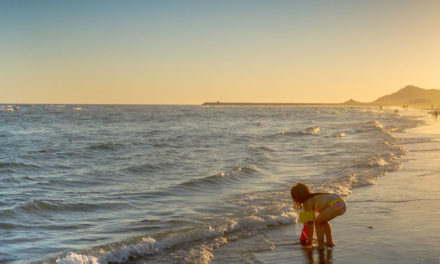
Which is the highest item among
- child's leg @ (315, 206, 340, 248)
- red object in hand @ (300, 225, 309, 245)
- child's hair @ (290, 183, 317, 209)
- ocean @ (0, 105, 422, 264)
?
child's hair @ (290, 183, 317, 209)

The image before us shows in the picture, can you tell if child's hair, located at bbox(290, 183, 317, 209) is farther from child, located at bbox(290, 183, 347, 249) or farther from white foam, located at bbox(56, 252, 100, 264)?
white foam, located at bbox(56, 252, 100, 264)

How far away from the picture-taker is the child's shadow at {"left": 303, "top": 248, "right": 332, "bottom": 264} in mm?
6215

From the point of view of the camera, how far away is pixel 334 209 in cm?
672

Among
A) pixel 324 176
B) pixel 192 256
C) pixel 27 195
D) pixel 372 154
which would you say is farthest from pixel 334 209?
pixel 372 154

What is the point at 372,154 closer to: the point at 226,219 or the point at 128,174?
the point at 128,174

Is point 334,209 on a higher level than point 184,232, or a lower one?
higher

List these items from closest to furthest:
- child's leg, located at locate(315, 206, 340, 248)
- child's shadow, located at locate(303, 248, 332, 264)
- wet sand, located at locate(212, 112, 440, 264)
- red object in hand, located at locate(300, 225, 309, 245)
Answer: child's shadow, located at locate(303, 248, 332, 264)
wet sand, located at locate(212, 112, 440, 264)
child's leg, located at locate(315, 206, 340, 248)
red object in hand, located at locate(300, 225, 309, 245)

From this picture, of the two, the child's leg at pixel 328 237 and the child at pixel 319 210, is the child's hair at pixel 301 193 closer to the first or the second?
the child at pixel 319 210

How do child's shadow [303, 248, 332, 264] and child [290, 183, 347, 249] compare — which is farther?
child [290, 183, 347, 249]

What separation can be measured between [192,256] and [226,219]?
A: 222 cm

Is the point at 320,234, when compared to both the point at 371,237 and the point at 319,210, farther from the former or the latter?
the point at 371,237

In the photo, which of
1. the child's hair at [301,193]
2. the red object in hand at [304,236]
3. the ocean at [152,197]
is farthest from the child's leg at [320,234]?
the ocean at [152,197]

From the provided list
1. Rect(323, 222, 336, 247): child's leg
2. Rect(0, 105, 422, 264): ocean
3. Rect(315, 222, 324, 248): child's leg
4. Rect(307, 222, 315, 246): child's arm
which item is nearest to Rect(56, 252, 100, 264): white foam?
Rect(0, 105, 422, 264): ocean

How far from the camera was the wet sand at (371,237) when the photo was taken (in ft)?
Result: 20.8
